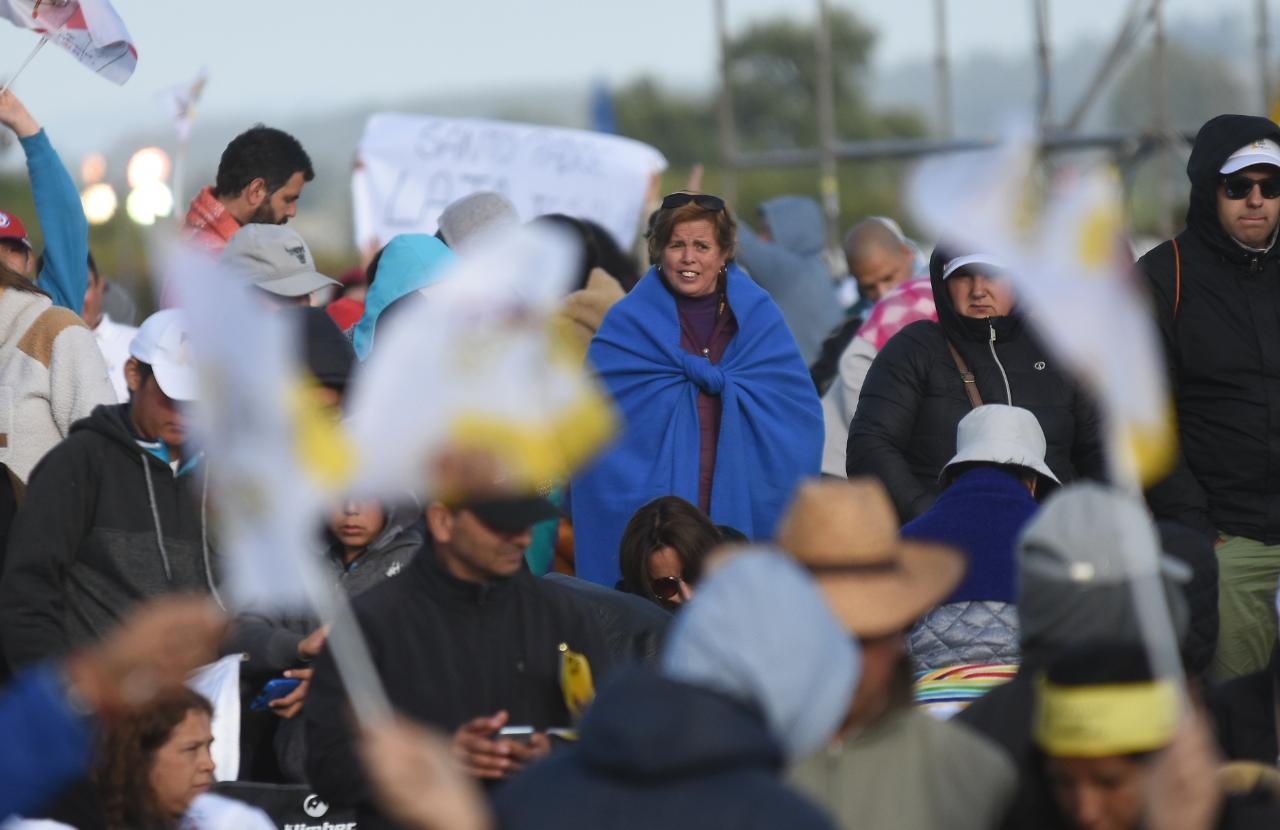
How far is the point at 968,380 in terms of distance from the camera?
5914 millimetres

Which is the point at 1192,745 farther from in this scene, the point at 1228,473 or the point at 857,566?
the point at 1228,473

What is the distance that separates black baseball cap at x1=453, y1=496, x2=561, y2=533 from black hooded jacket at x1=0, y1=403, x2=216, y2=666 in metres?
1.45

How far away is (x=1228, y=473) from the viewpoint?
228 inches

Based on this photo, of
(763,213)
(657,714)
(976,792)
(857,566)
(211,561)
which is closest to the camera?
(657,714)

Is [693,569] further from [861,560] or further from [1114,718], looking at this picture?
[1114,718]

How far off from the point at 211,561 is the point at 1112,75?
11.1m

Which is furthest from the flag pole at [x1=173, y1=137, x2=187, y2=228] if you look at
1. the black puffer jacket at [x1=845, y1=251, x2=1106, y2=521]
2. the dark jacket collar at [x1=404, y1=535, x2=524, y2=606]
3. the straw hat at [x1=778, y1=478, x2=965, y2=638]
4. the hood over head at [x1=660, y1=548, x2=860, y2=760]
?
the hood over head at [x1=660, y1=548, x2=860, y2=760]

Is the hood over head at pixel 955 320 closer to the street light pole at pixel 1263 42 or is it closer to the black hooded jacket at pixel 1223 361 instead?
the black hooded jacket at pixel 1223 361

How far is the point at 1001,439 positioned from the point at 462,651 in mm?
1922

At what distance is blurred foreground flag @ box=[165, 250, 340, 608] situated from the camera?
2.71 metres

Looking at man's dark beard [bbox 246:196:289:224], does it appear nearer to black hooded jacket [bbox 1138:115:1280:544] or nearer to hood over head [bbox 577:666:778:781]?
black hooded jacket [bbox 1138:115:1280:544]

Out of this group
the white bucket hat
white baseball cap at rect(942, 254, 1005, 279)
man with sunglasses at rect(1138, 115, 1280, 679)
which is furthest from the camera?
white baseball cap at rect(942, 254, 1005, 279)

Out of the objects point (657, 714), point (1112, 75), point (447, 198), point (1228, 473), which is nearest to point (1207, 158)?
point (1228, 473)

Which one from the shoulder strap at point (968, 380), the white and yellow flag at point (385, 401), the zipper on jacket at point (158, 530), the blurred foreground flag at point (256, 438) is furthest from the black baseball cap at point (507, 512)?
the shoulder strap at point (968, 380)
